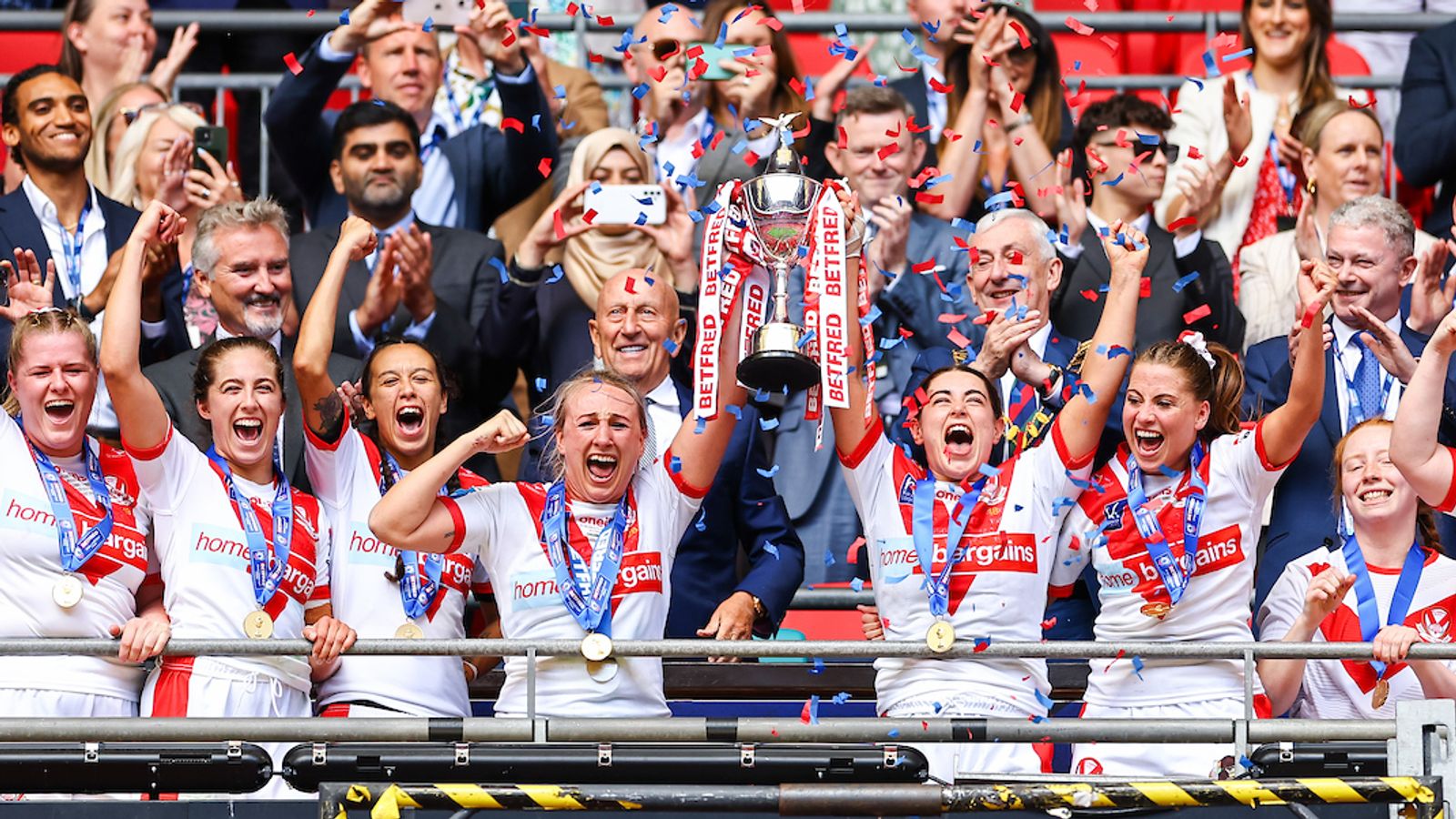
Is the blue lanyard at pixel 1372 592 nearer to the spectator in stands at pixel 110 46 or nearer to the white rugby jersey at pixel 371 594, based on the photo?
the white rugby jersey at pixel 371 594

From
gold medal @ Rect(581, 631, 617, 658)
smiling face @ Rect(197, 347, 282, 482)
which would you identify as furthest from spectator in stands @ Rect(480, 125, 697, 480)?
gold medal @ Rect(581, 631, 617, 658)

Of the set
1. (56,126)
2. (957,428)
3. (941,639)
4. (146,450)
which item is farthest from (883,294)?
(56,126)

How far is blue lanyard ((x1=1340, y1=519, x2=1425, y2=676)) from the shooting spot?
21.8 ft

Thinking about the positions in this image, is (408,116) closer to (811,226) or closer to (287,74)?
(287,74)

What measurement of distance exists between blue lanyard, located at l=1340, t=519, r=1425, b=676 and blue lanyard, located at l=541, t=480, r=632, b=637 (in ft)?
6.54

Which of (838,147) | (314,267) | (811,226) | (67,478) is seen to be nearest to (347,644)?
(67,478)

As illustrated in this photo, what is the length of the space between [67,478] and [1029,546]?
2603 mm

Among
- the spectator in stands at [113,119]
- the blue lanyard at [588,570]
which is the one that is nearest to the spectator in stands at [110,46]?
the spectator in stands at [113,119]

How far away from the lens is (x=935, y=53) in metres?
9.42

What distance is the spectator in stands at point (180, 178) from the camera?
8.16 m

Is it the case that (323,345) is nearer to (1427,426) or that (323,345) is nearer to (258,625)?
(258,625)

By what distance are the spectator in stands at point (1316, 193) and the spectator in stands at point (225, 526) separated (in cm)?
342

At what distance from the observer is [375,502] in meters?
6.86

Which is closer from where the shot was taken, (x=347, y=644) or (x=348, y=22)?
(x=347, y=644)
